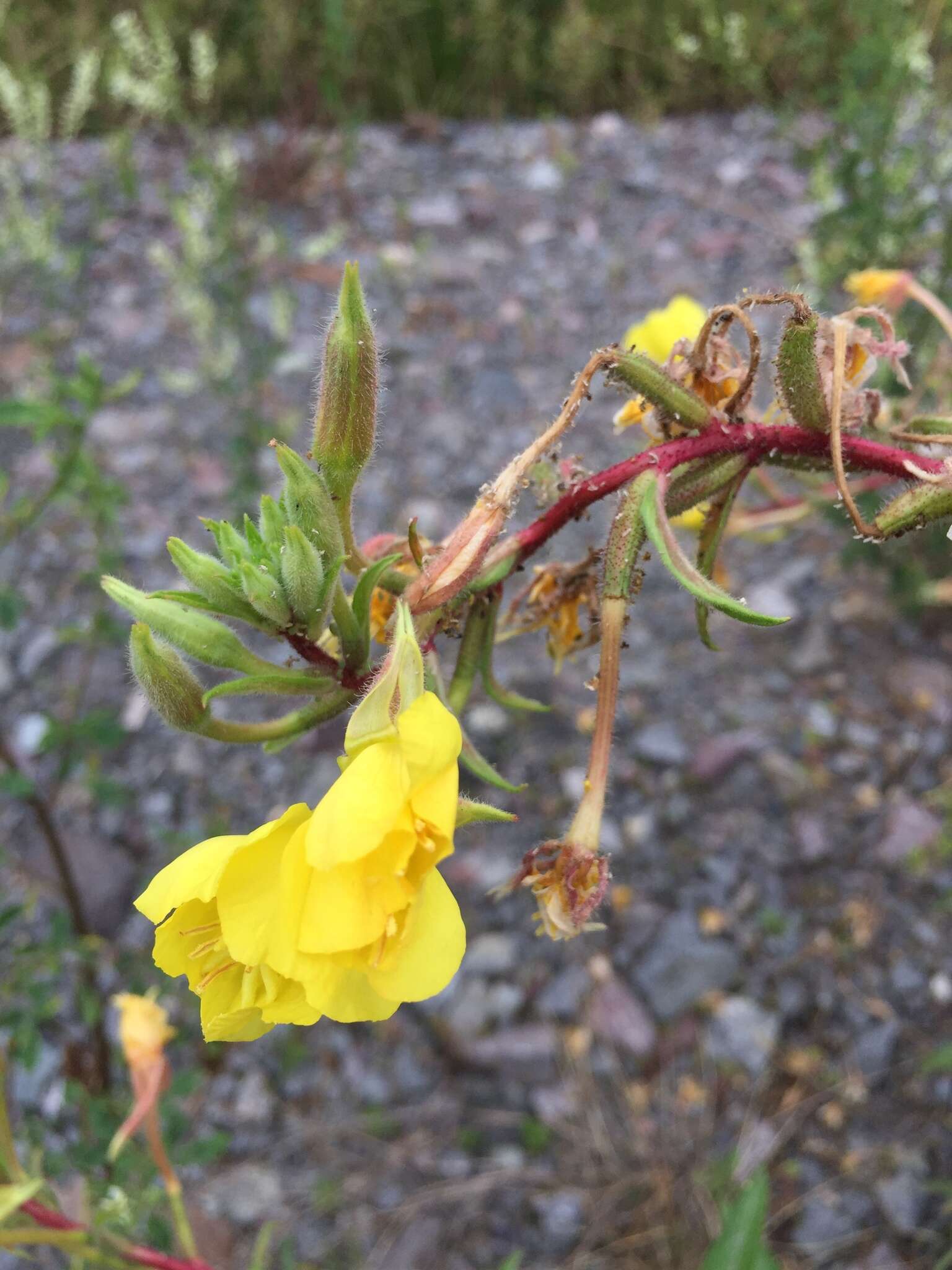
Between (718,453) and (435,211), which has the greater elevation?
(718,453)

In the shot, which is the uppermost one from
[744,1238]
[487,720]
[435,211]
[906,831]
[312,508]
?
[312,508]

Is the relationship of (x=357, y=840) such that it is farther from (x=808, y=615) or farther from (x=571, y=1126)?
(x=808, y=615)

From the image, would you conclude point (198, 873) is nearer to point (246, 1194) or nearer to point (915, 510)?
point (915, 510)

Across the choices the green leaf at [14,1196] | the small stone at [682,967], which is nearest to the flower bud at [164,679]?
the green leaf at [14,1196]

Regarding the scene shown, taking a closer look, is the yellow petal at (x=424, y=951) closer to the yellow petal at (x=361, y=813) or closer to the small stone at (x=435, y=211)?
the yellow petal at (x=361, y=813)

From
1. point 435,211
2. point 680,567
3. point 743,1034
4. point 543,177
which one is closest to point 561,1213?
point 743,1034

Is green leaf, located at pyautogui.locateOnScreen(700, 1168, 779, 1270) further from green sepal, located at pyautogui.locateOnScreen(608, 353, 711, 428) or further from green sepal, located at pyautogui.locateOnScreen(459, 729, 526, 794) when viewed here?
green sepal, located at pyautogui.locateOnScreen(608, 353, 711, 428)
